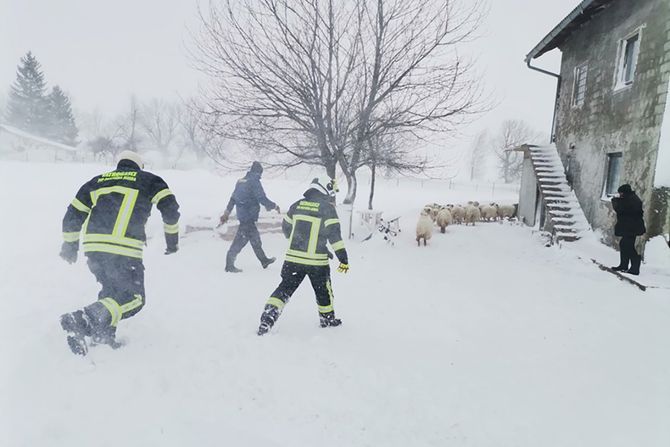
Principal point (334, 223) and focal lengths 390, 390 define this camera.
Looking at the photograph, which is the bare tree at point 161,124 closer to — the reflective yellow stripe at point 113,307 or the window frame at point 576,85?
the window frame at point 576,85

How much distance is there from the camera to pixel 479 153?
74812 mm

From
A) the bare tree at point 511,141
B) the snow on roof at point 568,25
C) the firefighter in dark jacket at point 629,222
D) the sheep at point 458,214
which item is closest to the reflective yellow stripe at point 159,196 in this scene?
the firefighter in dark jacket at point 629,222

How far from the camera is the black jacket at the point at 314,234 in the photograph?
13.6 ft

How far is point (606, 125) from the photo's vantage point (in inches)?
389

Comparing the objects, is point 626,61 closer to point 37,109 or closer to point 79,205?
point 79,205

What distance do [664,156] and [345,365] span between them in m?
7.68

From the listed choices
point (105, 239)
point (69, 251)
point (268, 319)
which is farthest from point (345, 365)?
point (69, 251)

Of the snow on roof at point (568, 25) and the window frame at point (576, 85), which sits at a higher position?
the snow on roof at point (568, 25)

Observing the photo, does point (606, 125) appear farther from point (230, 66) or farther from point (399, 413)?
point (399, 413)

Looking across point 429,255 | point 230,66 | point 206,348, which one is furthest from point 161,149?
point 206,348

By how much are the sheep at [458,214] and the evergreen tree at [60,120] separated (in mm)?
42265

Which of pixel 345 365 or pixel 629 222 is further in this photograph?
pixel 629 222

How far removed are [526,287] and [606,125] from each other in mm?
5985

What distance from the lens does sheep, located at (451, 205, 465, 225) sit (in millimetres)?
14227
